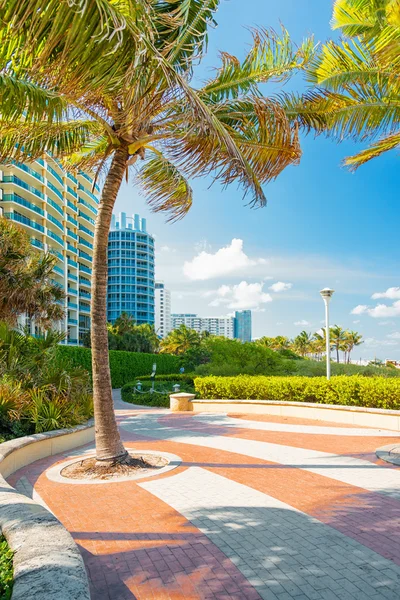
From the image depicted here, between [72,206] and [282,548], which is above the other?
[72,206]

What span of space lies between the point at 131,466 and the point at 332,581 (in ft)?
15.8

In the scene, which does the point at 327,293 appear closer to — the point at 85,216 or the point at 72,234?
the point at 72,234

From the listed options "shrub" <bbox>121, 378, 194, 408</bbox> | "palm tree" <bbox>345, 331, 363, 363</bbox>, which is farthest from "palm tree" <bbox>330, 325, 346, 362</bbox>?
"shrub" <bbox>121, 378, 194, 408</bbox>

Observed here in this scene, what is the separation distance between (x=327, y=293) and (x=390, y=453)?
7707 millimetres

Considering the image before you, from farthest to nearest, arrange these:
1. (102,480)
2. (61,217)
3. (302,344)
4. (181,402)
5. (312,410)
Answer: (302,344)
(61,217)
(181,402)
(312,410)
(102,480)

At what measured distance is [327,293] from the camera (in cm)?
1606

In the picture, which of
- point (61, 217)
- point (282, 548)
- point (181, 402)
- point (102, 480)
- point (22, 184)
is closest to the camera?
point (282, 548)

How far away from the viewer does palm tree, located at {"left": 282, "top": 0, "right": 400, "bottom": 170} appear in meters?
7.90

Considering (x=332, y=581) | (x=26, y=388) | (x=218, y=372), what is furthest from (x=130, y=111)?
(x=218, y=372)

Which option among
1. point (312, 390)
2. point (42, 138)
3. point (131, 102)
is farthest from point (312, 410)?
point (131, 102)

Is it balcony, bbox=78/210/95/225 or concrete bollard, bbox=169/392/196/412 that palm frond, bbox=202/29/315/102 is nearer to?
concrete bollard, bbox=169/392/196/412

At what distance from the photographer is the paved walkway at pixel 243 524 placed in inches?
163

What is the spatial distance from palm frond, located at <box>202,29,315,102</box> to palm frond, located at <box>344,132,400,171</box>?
7.56 feet

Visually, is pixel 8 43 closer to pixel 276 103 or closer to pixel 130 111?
pixel 130 111
